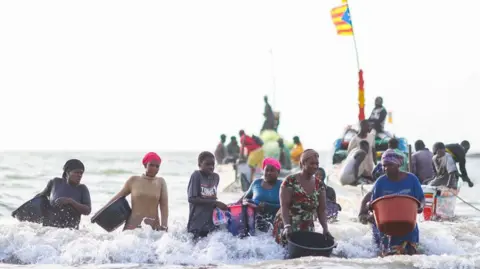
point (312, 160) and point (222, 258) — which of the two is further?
point (222, 258)

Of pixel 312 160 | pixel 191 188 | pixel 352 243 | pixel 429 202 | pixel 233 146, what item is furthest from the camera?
pixel 233 146

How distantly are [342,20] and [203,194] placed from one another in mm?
12517

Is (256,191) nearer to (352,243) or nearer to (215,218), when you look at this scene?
(215,218)

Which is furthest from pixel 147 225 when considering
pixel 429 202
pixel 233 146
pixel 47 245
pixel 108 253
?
pixel 233 146

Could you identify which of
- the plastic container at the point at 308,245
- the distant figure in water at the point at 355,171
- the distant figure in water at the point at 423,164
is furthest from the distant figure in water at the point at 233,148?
the plastic container at the point at 308,245

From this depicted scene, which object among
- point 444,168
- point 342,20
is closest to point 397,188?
point 444,168

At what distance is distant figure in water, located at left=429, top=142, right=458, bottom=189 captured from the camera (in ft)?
43.0

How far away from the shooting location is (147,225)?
902 cm

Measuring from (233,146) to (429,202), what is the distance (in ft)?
45.4

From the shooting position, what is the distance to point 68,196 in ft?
29.0

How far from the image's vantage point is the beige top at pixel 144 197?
887cm

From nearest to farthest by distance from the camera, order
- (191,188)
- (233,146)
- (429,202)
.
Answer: (191,188), (429,202), (233,146)

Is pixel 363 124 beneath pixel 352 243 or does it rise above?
above

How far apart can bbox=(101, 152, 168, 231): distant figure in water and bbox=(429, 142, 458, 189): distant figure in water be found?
6.29m
